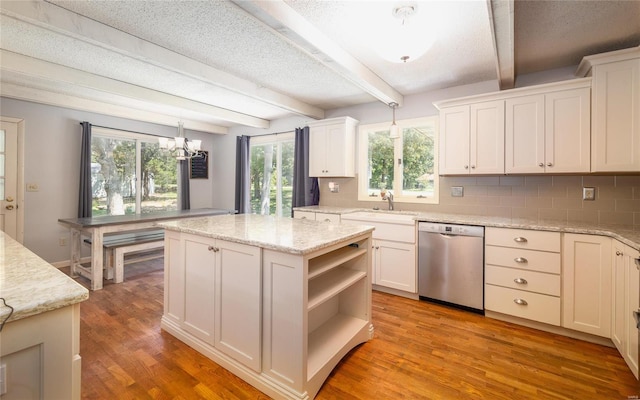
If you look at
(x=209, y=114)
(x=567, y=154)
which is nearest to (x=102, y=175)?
(x=209, y=114)

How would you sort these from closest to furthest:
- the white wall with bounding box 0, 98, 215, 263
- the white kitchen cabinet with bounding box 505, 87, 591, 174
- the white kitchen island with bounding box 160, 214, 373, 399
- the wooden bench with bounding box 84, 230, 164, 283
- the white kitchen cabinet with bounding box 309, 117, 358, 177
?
the white kitchen island with bounding box 160, 214, 373, 399 → the white kitchen cabinet with bounding box 505, 87, 591, 174 → the wooden bench with bounding box 84, 230, 164, 283 → the white wall with bounding box 0, 98, 215, 263 → the white kitchen cabinet with bounding box 309, 117, 358, 177

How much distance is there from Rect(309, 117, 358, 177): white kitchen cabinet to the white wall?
3.55 meters

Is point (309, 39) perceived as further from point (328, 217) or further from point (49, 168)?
point (49, 168)

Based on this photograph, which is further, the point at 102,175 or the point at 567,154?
the point at 102,175

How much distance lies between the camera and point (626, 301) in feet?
6.43

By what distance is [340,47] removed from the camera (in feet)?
8.29

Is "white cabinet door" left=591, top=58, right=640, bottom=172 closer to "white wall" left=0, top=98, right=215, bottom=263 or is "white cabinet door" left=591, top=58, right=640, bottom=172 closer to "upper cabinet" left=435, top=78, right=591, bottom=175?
"upper cabinet" left=435, top=78, right=591, bottom=175

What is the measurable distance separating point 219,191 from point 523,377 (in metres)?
5.95

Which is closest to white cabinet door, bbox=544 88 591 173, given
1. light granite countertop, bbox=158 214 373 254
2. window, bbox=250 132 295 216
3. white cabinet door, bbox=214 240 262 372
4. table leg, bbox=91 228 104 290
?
light granite countertop, bbox=158 214 373 254

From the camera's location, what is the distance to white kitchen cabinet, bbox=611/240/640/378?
182cm

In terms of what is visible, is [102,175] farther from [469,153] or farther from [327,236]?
[469,153]

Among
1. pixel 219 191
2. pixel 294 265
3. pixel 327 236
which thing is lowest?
pixel 294 265

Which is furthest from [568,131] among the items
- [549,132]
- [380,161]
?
[380,161]

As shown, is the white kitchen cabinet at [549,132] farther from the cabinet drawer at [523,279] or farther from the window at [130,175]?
the window at [130,175]
